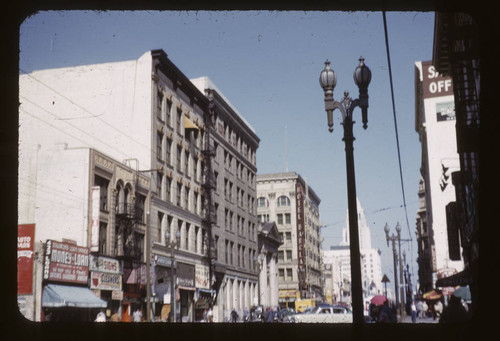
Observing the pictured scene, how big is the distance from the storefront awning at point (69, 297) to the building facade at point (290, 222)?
149 feet

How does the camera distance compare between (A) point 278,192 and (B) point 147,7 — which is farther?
(A) point 278,192

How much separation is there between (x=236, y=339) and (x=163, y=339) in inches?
16.2

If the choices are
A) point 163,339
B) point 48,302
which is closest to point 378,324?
point 163,339

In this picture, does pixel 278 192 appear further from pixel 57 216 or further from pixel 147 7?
pixel 147 7

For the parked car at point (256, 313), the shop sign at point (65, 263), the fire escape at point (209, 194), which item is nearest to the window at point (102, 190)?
the shop sign at point (65, 263)

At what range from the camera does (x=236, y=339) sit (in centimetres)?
340

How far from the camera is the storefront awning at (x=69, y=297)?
26141 millimetres

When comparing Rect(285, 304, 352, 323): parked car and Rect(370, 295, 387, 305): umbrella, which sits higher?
Rect(370, 295, 387, 305): umbrella

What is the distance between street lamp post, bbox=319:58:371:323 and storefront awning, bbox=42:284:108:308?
65.0 ft

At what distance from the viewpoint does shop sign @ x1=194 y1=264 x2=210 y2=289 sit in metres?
43.5

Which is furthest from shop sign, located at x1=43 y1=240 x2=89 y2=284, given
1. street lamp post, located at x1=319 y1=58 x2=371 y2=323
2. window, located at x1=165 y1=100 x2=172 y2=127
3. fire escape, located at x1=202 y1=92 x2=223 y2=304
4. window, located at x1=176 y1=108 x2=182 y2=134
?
street lamp post, located at x1=319 y1=58 x2=371 y2=323

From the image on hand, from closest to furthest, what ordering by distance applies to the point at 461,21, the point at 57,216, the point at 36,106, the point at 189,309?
the point at 461,21, the point at 57,216, the point at 36,106, the point at 189,309

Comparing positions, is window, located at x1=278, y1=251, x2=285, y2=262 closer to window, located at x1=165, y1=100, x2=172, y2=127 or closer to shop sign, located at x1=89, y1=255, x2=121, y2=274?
window, located at x1=165, y1=100, x2=172, y2=127

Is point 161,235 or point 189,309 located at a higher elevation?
point 161,235
